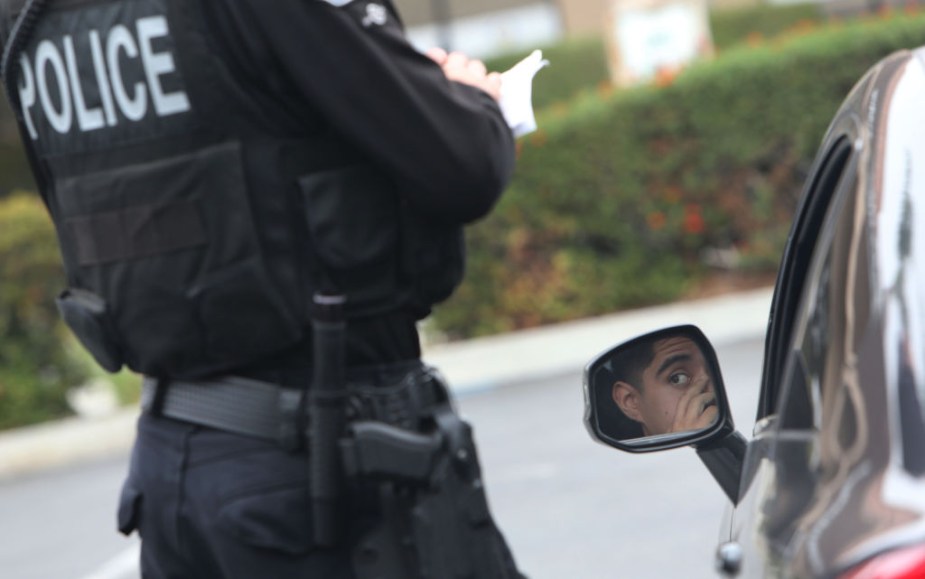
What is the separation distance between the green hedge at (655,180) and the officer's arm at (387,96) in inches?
366

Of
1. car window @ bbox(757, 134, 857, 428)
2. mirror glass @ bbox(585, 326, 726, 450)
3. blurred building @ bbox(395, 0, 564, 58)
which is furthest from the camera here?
blurred building @ bbox(395, 0, 564, 58)

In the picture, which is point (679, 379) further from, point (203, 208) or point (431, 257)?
point (203, 208)

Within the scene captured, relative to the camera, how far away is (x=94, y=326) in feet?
8.37

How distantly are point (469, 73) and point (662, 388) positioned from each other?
26.3 inches

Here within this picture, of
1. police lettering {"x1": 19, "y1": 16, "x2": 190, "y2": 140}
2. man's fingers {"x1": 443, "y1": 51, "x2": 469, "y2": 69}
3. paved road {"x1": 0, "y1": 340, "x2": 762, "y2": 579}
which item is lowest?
paved road {"x1": 0, "y1": 340, "x2": 762, "y2": 579}

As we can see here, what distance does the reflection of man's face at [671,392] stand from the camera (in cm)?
209

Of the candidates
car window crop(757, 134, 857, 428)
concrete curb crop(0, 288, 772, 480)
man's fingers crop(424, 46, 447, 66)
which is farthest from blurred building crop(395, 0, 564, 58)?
car window crop(757, 134, 857, 428)

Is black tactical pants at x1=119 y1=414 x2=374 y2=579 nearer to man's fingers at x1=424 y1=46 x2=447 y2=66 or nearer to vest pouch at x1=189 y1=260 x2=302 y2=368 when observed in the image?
vest pouch at x1=189 y1=260 x2=302 y2=368

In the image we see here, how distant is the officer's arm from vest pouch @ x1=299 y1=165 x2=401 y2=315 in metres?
0.06

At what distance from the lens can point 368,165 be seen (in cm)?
245

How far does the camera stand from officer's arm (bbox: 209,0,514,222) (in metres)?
2.33

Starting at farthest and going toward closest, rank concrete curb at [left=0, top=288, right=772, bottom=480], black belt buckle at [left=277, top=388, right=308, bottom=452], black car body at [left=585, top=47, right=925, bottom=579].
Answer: concrete curb at [left=0, top=288, right=772, bottom=480]
black belt buckle at [left=277, top=388, right=308, bottom=452]
black car body at [left=585, top=47, right=925, bottom=579]

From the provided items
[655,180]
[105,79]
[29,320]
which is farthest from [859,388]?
[655,180]

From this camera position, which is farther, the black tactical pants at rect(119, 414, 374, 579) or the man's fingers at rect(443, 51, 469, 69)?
the man's fingers at rect(443, 51, 469, 69)
